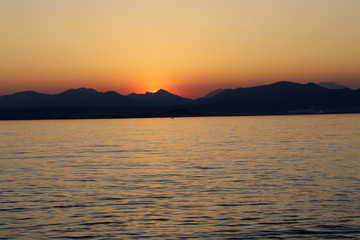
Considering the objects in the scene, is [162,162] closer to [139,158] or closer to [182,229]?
[139,158]

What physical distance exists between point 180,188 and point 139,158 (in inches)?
854

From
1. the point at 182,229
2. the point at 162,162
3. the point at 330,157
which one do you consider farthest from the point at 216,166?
the point at 182,229

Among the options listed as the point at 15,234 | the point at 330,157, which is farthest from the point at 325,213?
the point at 330,157

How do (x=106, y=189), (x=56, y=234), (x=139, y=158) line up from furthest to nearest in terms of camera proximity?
(x=139, y=158) → (x=106, y=189) → (x=56, y=234)

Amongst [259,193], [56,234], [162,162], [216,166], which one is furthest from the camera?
[162,162]

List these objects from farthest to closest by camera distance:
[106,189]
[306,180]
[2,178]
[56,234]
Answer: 1. [2,178]
2. [306,180]
3. [106,189]
4. [56,234]

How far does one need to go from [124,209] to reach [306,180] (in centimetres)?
1424

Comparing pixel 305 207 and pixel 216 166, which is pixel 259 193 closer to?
pixel 305 207

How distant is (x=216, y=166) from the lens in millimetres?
41625

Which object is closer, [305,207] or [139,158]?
[305,207]

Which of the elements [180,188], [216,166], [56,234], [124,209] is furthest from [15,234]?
[216,166]

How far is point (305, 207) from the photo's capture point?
2369 cm

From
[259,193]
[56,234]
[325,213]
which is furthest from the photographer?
[259,193]

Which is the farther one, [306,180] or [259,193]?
[306,180]
